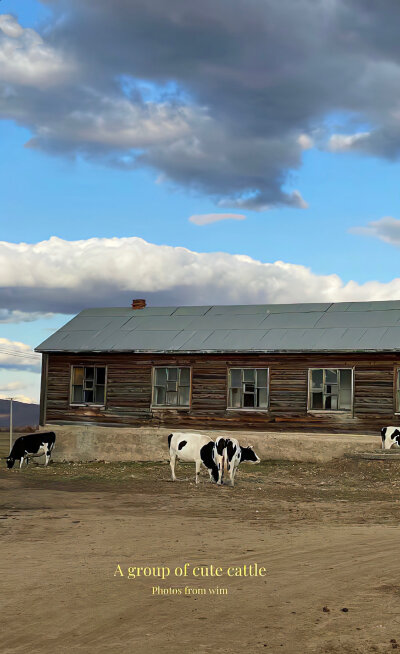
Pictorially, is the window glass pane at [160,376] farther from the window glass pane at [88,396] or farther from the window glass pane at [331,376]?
the window glass pane at [331,376]

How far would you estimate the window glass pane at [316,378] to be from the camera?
2841cm

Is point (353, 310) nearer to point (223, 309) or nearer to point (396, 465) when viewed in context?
point (223, 309)

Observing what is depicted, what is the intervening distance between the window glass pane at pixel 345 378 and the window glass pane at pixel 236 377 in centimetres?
391

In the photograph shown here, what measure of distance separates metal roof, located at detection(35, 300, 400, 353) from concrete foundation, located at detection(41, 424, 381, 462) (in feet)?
10.4

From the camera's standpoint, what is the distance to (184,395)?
102 feet

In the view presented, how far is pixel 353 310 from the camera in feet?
103

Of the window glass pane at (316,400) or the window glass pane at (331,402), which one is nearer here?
the window glass pane at (331,402)

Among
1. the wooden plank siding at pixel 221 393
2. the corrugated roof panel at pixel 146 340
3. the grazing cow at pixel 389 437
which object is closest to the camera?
the grazing cow at pixel 389 437

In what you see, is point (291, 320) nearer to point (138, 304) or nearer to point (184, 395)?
point (184, 395)

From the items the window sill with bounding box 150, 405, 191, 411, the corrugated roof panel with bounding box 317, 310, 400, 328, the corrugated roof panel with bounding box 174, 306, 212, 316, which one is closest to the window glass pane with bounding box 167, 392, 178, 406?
the window sill with bounding box 150, 405, 191, 411

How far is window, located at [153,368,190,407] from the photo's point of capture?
100 ft

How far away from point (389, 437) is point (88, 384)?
42.2ft

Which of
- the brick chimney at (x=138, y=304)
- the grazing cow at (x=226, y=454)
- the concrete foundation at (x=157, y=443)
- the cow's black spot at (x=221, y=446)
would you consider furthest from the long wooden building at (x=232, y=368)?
the cow's black spot at (x=221, y=446)

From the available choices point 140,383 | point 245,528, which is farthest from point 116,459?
point 245,528
